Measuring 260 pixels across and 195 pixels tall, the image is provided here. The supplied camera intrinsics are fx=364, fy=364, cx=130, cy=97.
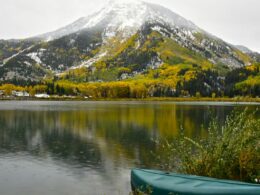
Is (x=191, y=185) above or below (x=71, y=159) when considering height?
above

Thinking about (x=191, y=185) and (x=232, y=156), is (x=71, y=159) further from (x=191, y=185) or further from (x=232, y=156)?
(x=191, y=185)

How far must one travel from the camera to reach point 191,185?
15.9 meters

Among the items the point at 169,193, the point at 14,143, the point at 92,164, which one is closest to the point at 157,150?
the point at 92,164

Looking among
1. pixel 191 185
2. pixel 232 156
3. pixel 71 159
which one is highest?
pixel 232 156

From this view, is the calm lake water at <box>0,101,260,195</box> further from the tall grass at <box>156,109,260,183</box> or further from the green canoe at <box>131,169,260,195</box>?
the green canoe at <box>131,169,260,195</box>

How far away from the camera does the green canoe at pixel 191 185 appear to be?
14.2 metres

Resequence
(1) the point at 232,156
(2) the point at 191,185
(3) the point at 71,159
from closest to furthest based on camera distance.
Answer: (2) the point at 191,185, (1) the point at 232,156, (3) the point at 71,159

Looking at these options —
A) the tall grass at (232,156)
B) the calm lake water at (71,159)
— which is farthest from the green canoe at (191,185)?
the calm lake water at (71,159)

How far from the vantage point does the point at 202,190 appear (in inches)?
595

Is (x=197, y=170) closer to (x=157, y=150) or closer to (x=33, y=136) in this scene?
(x=157, y=150)

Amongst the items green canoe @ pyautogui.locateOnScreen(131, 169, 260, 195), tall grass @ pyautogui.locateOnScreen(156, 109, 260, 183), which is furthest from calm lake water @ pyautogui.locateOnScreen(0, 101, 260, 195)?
green canoe @ pyautogui.locateOnScreen(131, 169, 260, 195)

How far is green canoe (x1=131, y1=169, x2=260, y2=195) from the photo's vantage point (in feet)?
46.5

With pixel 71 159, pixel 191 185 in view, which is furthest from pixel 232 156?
pixel 71 159

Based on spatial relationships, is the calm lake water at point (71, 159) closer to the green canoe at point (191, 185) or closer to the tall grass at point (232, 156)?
the tall grass at point (232, 156)
